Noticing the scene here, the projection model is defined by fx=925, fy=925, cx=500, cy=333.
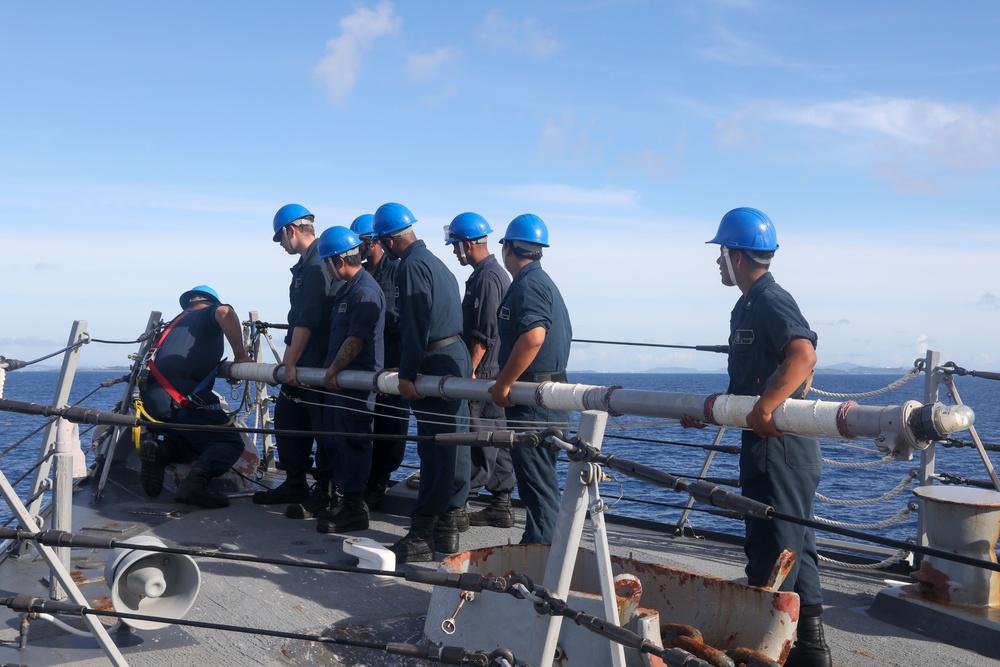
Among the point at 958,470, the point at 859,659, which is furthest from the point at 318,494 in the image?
the point at 958,470

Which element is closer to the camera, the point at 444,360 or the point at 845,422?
the point at 845,422

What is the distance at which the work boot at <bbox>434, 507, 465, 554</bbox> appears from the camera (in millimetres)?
5555

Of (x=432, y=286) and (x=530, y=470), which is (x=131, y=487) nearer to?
(x=432, y=286)

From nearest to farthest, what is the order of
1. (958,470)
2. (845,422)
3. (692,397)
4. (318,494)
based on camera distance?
(845,422) → (692,397) → (318,494) → (958,470)

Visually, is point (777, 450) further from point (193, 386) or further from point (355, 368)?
point (193, 386)

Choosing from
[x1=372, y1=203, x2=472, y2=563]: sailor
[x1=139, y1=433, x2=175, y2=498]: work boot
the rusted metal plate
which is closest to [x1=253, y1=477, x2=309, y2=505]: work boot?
[x1=139, y1=433, x2=175, y2=498]: work boot

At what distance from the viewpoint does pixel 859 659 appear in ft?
13.1

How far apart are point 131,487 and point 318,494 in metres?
1.68

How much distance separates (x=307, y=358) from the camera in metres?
6.84

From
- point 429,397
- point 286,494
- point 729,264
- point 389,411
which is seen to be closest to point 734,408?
point 729,264

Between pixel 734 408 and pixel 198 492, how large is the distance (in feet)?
13.6

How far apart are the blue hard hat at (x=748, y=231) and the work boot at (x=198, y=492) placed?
4.14m

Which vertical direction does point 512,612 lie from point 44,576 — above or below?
above

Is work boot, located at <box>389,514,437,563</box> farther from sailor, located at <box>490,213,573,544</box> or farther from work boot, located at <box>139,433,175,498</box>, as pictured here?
work boot, located at <box>139,433,175,498</box>
